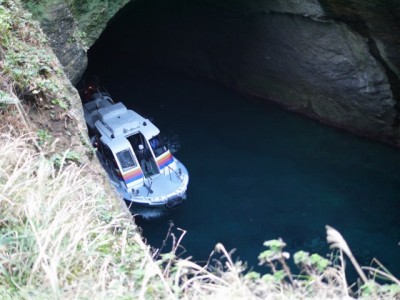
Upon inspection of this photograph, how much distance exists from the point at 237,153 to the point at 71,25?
5.77m

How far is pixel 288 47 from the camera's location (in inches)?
475

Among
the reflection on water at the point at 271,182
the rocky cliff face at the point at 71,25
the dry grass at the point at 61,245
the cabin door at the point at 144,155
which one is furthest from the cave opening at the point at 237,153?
the dry grass at the point at 61,245

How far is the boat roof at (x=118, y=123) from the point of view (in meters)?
10.5

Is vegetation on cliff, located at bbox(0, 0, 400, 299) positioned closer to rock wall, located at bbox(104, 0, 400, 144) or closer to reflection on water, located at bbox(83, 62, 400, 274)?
reflection on water, located at bbox(83, 62, 400, 274)

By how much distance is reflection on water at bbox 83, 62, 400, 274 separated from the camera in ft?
31.0

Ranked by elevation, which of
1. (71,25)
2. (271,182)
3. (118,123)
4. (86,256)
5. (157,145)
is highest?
(71,25)

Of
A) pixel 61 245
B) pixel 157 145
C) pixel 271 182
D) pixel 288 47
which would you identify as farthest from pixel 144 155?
pixel 61 245

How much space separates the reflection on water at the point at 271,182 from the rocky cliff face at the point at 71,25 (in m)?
3.89

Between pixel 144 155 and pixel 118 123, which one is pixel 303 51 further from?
pixel 118 123

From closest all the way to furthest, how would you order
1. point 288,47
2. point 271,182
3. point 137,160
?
point 137,160
point 271,182
point 288,47

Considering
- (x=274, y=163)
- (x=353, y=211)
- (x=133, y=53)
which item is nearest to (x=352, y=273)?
(x=353, y=211)

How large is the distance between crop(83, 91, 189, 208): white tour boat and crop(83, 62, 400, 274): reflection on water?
52 centimetres

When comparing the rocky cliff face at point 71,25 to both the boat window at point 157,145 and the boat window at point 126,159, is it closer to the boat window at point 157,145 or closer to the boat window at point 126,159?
the boat window at point 126,159

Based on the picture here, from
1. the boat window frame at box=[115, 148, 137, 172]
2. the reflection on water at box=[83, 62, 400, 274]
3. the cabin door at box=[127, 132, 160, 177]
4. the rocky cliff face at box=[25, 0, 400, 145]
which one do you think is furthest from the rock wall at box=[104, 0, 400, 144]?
the boat window frame at box=[115, 148, 137, 172]
